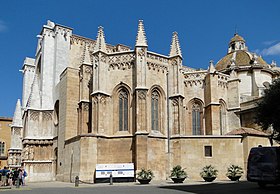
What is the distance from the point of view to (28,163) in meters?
35.4

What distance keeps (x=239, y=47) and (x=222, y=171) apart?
102 ft

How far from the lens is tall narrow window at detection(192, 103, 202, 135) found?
36.5 meters

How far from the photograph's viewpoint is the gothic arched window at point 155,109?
31.9 m

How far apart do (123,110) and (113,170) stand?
6.26 m

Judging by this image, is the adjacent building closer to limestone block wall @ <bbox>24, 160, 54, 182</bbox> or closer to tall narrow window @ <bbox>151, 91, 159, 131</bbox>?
limestone block wall @ <bbox>24, 160, 54, 182</bbox>

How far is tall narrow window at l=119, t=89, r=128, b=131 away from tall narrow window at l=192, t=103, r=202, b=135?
906 centimetres

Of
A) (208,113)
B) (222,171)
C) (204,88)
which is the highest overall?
(204,88)

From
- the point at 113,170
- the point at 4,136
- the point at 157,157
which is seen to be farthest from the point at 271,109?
the point at 4,136

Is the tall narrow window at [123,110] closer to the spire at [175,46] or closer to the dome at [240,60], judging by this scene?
the spire at [175,46]

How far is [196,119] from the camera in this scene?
1451 inches

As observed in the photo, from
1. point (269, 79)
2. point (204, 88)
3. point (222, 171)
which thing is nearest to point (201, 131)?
point (204, 88)

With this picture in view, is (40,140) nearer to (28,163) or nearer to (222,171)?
(28,163)

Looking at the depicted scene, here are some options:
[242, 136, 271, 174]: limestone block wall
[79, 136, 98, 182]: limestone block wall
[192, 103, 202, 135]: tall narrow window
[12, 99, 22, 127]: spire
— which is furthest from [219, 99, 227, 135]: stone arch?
[12, 99, 22, 127]: spire

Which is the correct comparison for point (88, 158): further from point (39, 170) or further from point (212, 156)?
point (212, 156)
